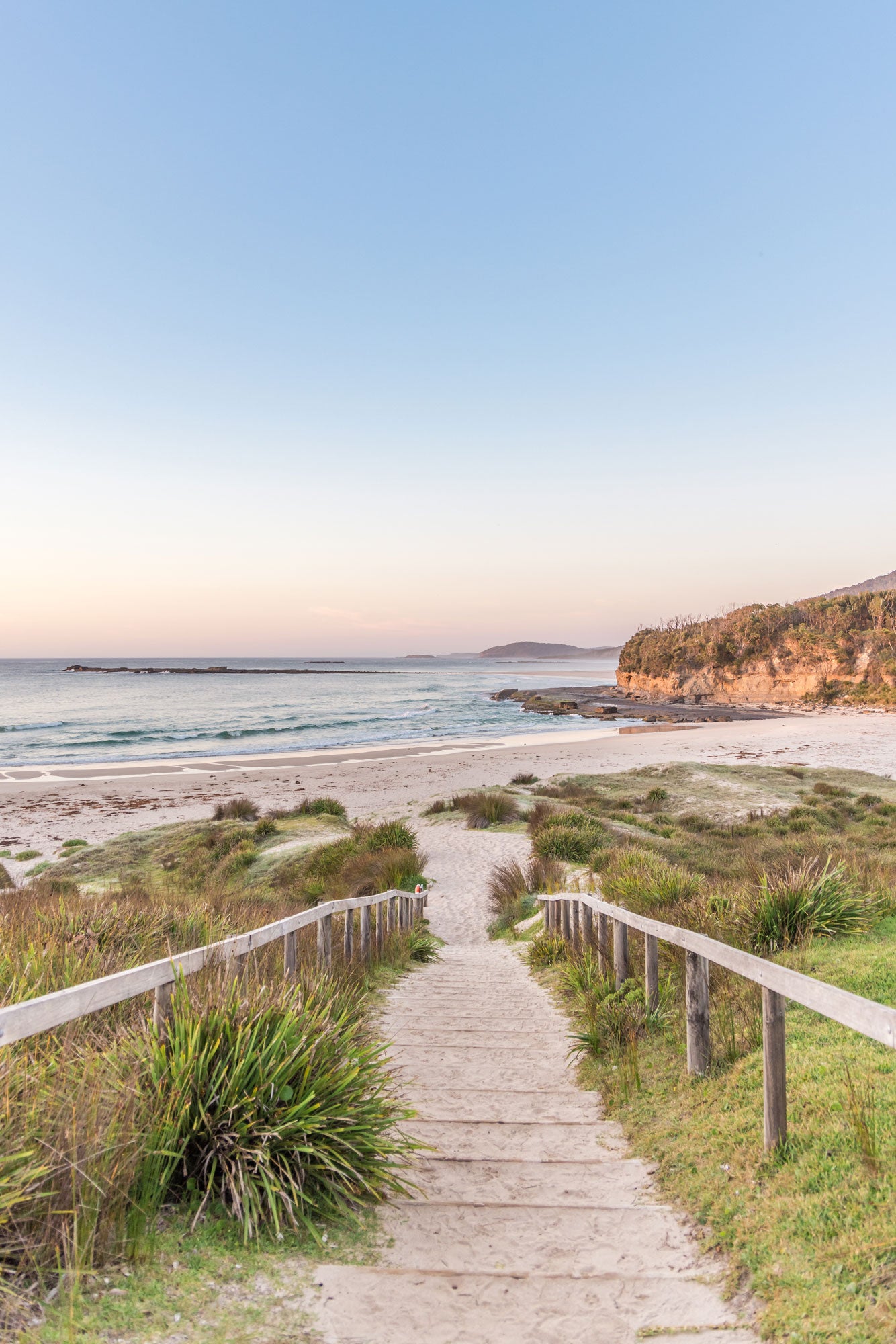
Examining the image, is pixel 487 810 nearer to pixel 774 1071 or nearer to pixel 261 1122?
pixel 774 1071

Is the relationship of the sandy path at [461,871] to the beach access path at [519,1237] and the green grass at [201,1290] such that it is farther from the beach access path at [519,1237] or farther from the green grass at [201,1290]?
the green grass at [201,1290]

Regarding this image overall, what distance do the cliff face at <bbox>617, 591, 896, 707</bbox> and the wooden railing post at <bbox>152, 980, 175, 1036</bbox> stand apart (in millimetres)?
82557

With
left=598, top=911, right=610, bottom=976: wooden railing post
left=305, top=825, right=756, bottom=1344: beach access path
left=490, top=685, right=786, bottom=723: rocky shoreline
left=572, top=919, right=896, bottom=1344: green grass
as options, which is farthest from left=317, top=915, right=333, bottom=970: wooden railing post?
left=490, top=685, right=786, bottom=723: rocky shoreline

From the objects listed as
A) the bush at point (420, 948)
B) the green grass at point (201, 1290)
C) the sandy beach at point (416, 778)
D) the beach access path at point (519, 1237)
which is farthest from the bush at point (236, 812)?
the green grass at point (201, 1290)

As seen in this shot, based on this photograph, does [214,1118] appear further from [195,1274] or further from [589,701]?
[589,701]

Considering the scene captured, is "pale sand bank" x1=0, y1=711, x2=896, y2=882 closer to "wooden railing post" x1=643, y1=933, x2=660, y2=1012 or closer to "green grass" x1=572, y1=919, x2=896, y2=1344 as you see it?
"wooden railing post" x1=643, y1=933, x2=660, y2=1012

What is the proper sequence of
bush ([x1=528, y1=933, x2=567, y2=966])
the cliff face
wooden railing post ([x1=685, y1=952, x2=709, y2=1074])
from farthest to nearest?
the cliff face, bush ([x1=528, y1=933, x2=567, y2=966]), wooden railing post ([x1=685, y1=952, x2=709, y2=1074])

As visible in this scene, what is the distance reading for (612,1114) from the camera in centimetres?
432

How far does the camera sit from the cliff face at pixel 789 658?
8044 cm

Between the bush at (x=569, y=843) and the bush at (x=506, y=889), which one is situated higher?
the bush at (x=569, y=843)

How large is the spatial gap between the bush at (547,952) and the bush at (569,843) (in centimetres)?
577

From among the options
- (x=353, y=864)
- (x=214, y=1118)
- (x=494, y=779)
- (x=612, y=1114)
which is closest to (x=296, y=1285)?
(x=214, y=1118)

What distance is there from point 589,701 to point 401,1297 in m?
86.6

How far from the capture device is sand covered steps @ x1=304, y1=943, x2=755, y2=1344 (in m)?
2.45
